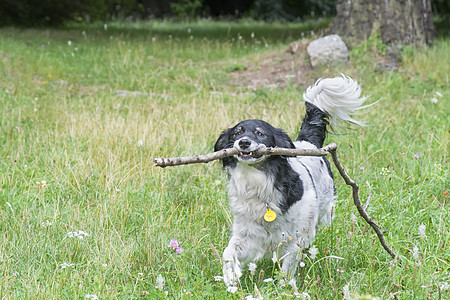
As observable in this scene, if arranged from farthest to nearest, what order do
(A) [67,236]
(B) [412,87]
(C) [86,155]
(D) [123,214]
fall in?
(B) [412,87], (C) [86,155], (D) [123,214], (A) [67,236]

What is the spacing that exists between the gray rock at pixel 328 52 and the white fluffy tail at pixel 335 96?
15.1 ft

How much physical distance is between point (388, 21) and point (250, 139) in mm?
6816

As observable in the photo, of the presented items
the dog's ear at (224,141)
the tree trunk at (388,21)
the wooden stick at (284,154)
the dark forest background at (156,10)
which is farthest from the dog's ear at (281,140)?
the dark forest background at (156,10)

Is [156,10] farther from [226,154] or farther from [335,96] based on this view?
[226,154]

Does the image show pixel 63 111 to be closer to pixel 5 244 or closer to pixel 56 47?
pixel 5 244

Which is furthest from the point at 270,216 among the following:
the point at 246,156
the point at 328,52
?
the point at 328,52

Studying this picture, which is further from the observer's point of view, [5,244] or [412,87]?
[412,87]

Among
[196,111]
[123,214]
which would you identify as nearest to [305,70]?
[196,111]

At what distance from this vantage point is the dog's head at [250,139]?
3010mm

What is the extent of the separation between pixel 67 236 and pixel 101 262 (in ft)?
1.40

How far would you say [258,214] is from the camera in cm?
322

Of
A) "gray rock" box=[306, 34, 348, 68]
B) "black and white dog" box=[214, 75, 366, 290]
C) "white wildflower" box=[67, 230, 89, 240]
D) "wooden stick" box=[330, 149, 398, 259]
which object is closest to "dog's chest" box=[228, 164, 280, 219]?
"black and white dog" box=[214, 75, 366, 290]

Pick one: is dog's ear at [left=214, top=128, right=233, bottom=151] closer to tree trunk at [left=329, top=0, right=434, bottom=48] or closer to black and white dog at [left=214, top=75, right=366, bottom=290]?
black and white dog at [left=214, top=75, right=366, bottom=290]

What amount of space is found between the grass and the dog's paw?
0.20 ft
